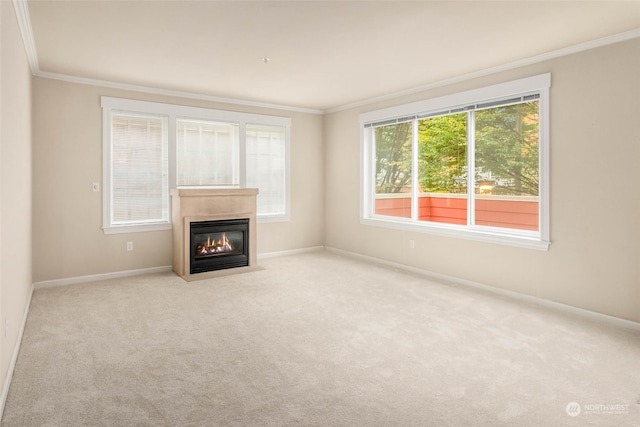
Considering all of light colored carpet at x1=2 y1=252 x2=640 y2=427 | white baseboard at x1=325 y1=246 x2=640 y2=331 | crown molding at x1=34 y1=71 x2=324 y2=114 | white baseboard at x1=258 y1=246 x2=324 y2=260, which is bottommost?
light colored carpet at x1=2 y1=252 x2=640 y2=427

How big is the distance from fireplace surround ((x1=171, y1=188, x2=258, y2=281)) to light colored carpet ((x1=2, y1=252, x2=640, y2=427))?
83 cm

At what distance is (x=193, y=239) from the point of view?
5223 millimetres

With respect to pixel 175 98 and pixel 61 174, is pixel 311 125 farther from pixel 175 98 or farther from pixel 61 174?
pixel 61 174

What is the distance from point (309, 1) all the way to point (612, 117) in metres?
2.82

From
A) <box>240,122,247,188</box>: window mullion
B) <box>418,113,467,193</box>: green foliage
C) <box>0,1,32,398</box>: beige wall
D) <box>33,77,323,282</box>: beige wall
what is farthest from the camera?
<box>240,122,247,188</box>: window mullion

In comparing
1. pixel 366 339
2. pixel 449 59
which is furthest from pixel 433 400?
pixel 449 59

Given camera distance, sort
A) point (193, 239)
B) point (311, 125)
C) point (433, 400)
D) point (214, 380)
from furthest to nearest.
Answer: point (311, 125), point (193, 239), point (214, 380), point (433, 400)

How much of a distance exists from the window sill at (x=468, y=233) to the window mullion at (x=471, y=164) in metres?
0.19

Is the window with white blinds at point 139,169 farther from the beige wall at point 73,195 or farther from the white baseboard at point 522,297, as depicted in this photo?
the white baseboard at point 522,297

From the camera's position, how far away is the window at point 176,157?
5.09 meters

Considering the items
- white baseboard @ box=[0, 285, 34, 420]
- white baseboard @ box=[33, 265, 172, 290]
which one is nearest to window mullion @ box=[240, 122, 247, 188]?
white baseboard @ box=[33, 265, 172, 290]

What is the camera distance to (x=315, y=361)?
275 centimetres

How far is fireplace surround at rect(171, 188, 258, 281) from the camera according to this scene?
512cm

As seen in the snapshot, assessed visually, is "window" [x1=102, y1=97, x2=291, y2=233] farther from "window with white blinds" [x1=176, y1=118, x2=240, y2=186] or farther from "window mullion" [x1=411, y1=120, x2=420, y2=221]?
"window mullion" [x1=411, y1=120, x2=420, y2=221]
